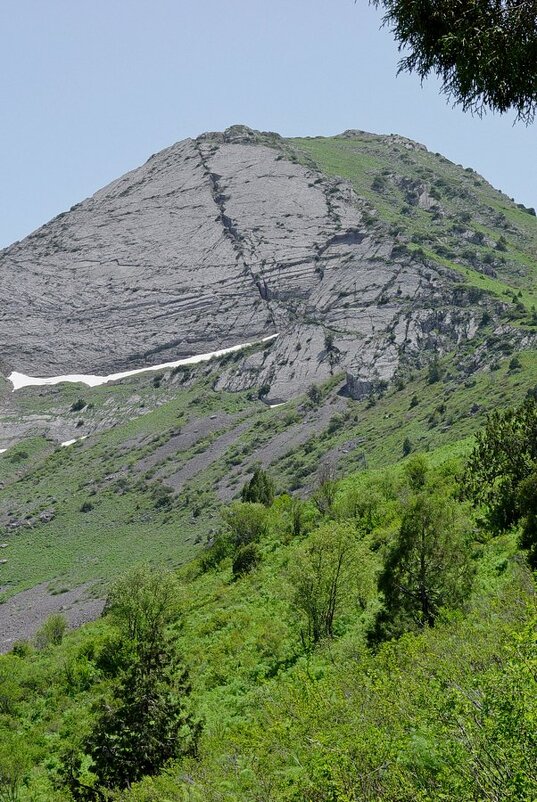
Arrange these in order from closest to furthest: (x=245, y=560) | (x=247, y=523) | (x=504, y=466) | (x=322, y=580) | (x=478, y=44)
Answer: (x=478, y=44) < (x=322, y=580) < (x=504, y=466) < (x=245, y=560) < (x=247, y=523)

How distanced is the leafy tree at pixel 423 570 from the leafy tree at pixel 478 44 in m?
21.7

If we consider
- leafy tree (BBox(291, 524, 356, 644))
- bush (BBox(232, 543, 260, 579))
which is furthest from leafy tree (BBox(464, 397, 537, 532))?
bush (BBox(232, 543, 260, 579))

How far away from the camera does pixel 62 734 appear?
1353 inches

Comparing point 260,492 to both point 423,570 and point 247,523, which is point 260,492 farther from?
point 423,570

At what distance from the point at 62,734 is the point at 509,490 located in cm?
2384

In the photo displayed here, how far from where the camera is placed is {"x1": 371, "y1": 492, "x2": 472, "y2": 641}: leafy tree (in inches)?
1092

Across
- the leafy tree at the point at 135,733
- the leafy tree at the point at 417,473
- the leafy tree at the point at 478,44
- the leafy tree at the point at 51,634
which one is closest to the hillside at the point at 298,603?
the leafy tree at the point at 135,733

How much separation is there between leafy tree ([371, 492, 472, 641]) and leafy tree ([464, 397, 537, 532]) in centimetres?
514

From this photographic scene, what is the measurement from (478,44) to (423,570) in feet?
75.1

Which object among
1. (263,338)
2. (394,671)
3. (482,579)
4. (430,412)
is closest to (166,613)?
(482,579)

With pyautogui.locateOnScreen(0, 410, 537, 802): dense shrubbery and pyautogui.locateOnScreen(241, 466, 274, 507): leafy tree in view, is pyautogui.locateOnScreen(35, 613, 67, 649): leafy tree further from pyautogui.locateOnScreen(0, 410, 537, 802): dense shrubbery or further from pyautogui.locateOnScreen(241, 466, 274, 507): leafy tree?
pyautogui.locateOnScreen(241, 466, 274, 507): leafy tree

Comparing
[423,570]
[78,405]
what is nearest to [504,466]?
[423,570]

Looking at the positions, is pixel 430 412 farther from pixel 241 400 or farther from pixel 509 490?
pixel 509 490

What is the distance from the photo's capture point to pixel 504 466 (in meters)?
36.6
